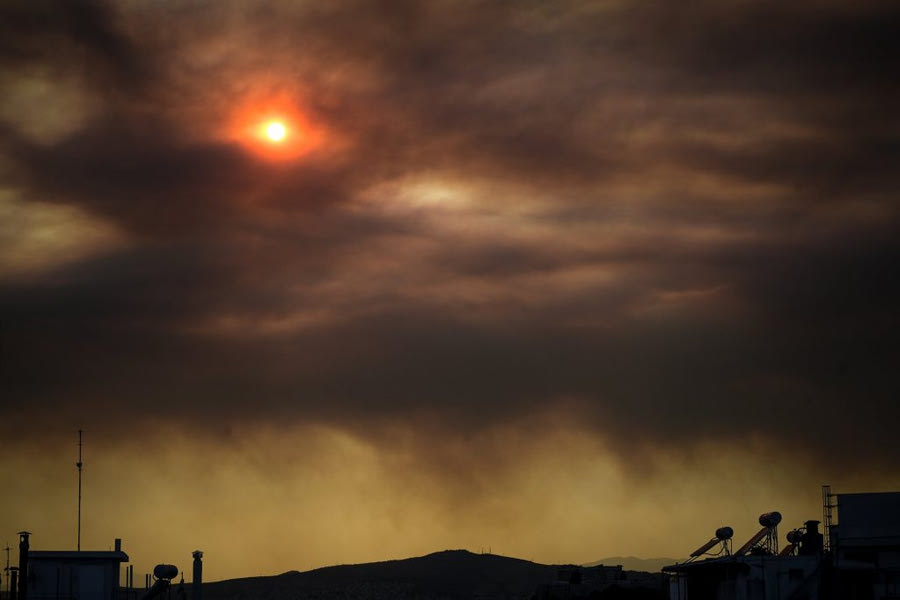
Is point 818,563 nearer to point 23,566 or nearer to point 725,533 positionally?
point 725,533

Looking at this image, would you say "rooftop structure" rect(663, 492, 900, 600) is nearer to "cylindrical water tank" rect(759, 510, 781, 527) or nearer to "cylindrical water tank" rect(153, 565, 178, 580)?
"cylindrical water tank" rect(759, 510, 781, 527)

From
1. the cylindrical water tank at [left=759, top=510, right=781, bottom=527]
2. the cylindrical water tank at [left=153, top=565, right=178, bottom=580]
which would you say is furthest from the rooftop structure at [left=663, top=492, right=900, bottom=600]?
the cylindrical water tank at [left=153, top=565, right=178, bottom=580]

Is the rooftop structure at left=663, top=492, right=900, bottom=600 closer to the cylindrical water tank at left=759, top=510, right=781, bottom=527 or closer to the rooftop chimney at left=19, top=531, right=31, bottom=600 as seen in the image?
the cylindrical water tank at left=759, top=510, right=781, bottom=527

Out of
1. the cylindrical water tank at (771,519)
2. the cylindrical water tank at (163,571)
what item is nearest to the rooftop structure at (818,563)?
the cylindrical water tank at (771,519)

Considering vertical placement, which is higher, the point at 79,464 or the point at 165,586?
the point at 79,464

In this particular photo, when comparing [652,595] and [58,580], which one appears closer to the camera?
[58,580]

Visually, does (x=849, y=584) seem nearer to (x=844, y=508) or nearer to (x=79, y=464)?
(x=844, y=508)

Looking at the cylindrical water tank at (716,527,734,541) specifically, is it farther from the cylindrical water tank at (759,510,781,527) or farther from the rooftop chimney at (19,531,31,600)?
the rooftop chimney at (19,531,31,600)

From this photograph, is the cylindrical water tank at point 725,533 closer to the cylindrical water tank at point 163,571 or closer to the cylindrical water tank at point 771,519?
the cylindrical water tank at point 771,519

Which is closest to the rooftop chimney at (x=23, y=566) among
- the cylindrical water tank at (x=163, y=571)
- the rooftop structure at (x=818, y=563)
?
the cylindrical water tank at (x=163, y=571)

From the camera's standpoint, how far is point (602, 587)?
124 m

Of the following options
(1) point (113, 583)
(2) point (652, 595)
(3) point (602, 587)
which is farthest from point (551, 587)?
(1) point (113, 583)

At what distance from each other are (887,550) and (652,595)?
3487cm

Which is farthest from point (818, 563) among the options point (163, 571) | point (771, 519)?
point (163, 571)
